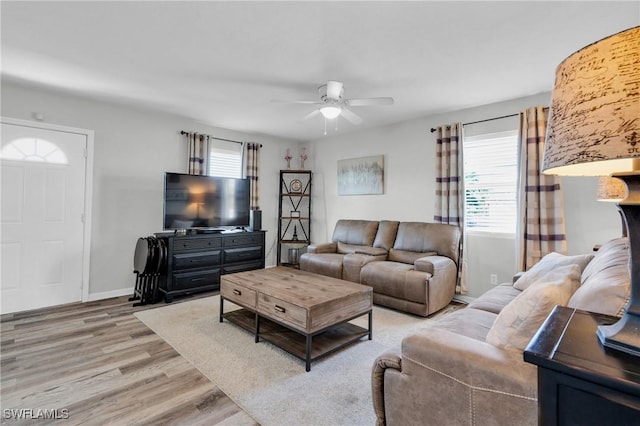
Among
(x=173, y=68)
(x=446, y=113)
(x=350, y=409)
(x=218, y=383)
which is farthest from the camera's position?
(x=446, y=113)

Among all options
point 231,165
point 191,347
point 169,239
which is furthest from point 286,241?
point 191,347

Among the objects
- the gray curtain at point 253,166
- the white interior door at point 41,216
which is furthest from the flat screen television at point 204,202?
the white interior door at point 41,216

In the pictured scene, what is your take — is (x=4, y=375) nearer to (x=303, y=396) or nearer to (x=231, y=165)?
(x=303, y=396)

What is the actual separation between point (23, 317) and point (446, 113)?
5655 mm

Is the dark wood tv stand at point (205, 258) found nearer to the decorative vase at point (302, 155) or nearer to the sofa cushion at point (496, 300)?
the decorative vase at point (302, 155)

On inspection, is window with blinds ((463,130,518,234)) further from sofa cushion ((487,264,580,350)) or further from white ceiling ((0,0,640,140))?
sofa cushion ((487,264,580,350))

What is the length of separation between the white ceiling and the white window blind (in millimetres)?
1278

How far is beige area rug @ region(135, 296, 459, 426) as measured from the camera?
70.2 inches

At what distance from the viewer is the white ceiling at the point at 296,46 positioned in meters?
2.04

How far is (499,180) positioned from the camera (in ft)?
12.5

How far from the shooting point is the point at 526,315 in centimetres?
126

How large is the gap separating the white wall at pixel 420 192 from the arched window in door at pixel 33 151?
3917mm

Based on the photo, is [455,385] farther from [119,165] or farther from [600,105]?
[119,165]

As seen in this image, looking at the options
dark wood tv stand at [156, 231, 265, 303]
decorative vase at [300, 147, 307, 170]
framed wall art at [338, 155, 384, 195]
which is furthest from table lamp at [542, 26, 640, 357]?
decorative vase at [300, 147, 307, 170]
